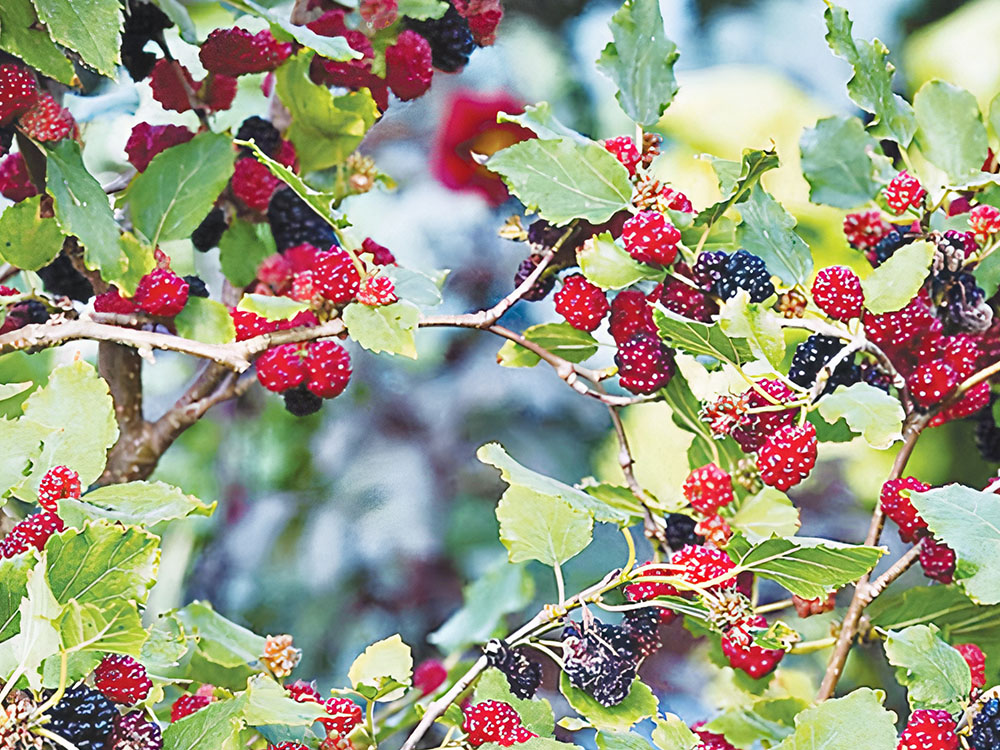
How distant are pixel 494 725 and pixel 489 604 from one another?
375 mm

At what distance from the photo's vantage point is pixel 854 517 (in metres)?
0.91

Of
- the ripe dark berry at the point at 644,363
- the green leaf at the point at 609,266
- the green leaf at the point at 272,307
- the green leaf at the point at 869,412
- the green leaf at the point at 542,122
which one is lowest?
the ripe dark berry at the point at 644,363

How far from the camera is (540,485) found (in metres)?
0.41

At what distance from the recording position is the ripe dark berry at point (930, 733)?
38cm

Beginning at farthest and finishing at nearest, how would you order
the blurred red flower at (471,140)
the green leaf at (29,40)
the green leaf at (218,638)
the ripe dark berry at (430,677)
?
the blurred red flower at (471,140) → the ripe dark berry at (430,677) → the green leaf at (218,638) → the green leaf at (29,40)

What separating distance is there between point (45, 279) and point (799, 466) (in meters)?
0.39

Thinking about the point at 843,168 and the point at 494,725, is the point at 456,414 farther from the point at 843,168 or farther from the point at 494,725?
the point at 494,725

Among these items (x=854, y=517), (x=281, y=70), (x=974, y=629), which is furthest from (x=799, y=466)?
(x=854, y=517)

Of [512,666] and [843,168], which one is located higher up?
[843,168]

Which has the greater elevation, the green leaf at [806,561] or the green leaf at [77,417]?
the green leaf at [806,561]

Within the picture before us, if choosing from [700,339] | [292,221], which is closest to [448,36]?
[292,221]

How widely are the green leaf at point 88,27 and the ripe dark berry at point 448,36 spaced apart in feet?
0.62

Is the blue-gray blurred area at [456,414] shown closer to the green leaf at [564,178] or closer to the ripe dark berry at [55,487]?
the green leaf at [564,178]

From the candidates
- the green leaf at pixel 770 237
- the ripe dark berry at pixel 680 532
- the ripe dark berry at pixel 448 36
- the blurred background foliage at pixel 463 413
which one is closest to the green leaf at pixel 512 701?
the ripe dark berry at pixel 680 532
